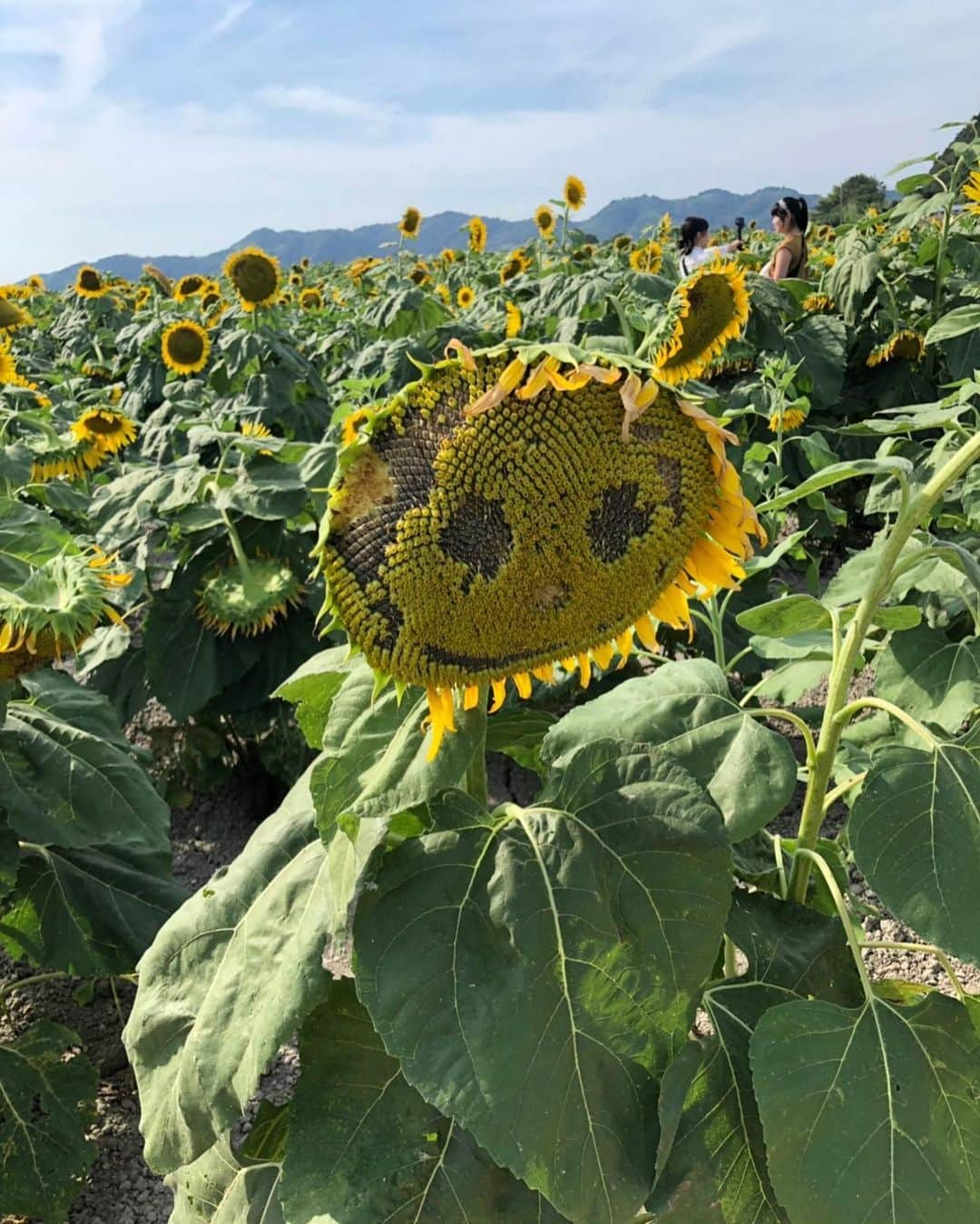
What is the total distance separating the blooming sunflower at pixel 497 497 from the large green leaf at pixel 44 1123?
1717 mm

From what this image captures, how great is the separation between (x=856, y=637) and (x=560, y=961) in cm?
50

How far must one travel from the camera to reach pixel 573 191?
25.9 ft

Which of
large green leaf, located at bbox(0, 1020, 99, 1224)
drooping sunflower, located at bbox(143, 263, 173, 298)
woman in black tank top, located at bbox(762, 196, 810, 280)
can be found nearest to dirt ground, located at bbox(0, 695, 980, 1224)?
large green leaf, located at bbox(0, 1020, 99, 1224)

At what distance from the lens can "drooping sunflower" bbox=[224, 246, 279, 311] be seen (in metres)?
6.24

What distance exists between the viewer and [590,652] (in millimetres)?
1104

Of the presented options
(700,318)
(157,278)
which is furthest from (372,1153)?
(157,278)

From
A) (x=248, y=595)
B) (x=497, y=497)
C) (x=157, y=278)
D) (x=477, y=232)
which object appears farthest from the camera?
(x=157, y=278)

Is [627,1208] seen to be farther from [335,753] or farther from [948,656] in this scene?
[948,656]

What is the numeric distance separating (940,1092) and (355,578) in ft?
2.53

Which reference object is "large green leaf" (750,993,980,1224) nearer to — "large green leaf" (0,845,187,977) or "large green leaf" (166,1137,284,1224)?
"large green leaf" (166,1137,284,1224)

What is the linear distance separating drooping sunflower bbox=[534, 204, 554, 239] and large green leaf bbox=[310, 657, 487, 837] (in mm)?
7884

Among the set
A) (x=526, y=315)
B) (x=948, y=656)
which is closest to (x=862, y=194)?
(x=526, y=315)

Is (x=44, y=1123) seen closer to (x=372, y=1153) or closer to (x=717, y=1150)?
(x=372, y=1153)

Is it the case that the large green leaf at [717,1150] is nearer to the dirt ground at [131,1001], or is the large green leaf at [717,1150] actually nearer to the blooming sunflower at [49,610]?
the dirt ground at [131,1001]
